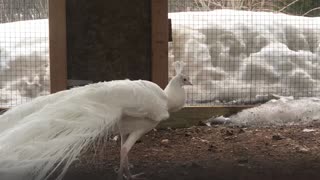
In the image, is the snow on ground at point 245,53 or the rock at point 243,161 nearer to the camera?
the rock at point 243,161

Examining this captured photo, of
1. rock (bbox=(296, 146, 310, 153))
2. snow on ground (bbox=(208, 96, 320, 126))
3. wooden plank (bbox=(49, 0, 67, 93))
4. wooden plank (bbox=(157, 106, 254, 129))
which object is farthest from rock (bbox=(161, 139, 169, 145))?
rock (bbox=(296, 146, 310, 153))

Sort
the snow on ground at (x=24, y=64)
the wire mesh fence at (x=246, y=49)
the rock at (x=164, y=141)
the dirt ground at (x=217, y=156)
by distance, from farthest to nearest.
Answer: the wire mesh fence at (x=246, y=49)
the snow on ground at (x=24, y=64)
the rock at (x=164, y=141)
the dirt ground at (x=217, y=156)

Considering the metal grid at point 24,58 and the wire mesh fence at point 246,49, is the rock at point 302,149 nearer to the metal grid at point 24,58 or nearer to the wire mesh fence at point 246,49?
the wire mesh fence at point 246,49

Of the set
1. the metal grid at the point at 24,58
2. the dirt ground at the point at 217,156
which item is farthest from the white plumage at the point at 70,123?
the metal grid at the point at 24,58

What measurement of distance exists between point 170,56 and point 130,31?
0.84 m

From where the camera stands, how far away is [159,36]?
4.54 m

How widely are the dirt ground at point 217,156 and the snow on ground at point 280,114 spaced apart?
0.14m

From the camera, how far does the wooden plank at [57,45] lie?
4.47 meters

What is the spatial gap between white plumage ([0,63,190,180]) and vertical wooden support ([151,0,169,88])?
86cm

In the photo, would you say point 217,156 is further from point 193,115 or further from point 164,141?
point 193,115

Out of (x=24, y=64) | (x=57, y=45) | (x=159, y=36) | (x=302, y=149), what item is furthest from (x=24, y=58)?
(x=302, y=149)

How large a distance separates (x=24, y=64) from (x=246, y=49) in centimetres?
223

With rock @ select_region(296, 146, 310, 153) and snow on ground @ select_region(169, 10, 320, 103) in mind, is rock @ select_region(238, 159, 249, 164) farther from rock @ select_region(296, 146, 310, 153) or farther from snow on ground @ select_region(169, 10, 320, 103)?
snow on ground @ select_region(169, 10, 320, 103)

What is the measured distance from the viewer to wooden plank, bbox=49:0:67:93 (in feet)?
14.7
